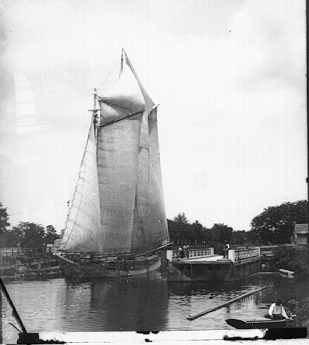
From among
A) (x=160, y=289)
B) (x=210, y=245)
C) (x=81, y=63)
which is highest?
(x=81, y=63)

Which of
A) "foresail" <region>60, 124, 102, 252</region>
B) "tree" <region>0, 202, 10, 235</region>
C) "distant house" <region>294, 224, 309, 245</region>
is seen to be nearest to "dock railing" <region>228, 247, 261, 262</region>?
"distant house" <region>294, 224, 309, 245</region>

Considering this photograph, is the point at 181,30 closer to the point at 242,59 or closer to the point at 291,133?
the point at 242,59

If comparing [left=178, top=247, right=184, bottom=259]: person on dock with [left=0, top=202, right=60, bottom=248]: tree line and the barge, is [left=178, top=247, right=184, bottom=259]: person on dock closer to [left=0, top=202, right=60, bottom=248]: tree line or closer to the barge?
the barge

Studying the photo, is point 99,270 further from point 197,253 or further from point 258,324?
point 258,324

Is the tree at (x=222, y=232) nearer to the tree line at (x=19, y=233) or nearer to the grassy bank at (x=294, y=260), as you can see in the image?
the grassy bank at (x=294, y=260)

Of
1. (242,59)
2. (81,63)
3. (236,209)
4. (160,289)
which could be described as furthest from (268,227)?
(81,63)

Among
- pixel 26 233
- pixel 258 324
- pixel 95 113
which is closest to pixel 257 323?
pixel 258 324

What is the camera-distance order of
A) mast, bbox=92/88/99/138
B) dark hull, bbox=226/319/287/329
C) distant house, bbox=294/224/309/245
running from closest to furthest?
dark hull, bbox=226/319/287/329
distant house, bbox=294/224/309/245
mast, bbox=92/88/99/138
